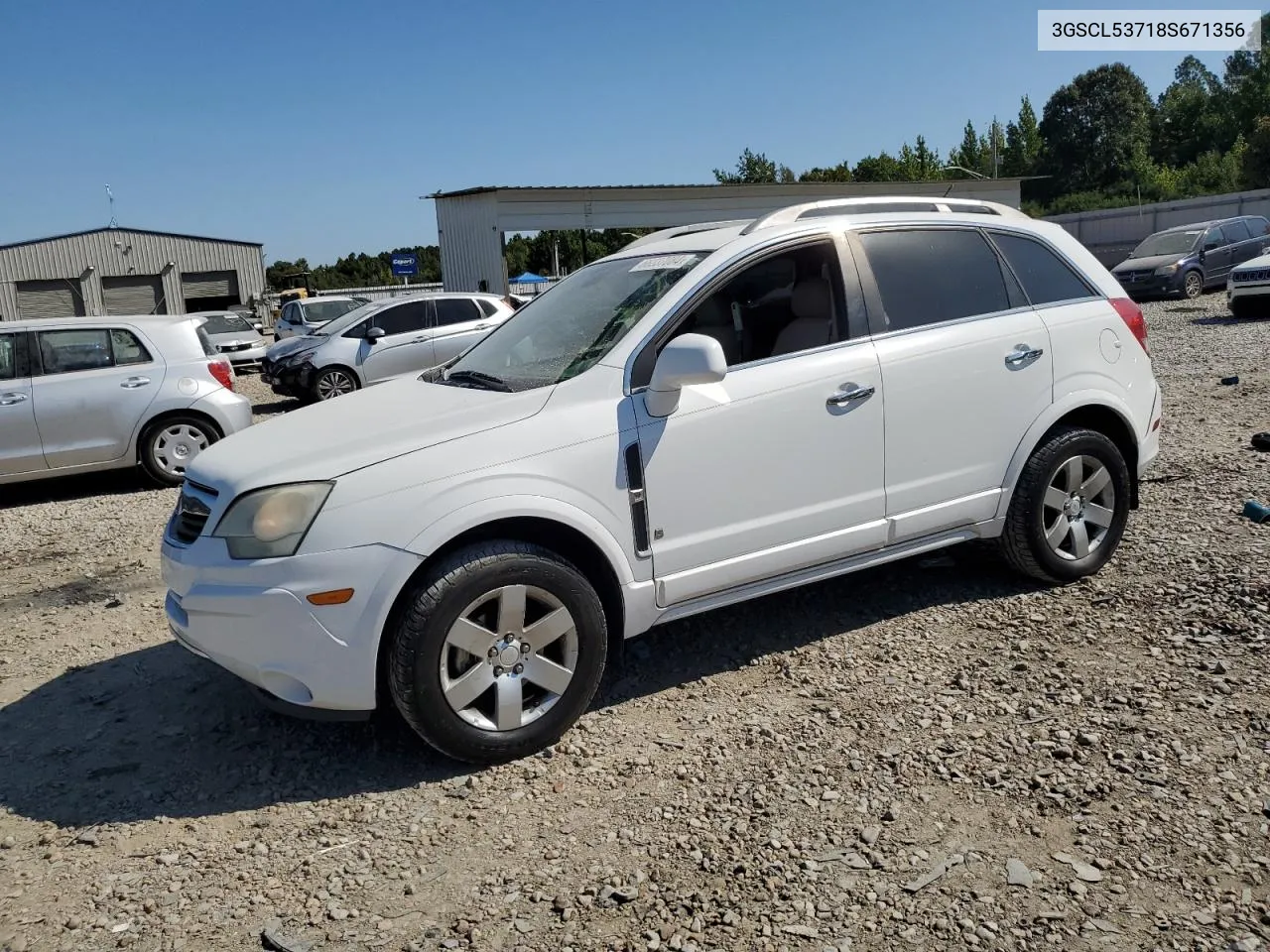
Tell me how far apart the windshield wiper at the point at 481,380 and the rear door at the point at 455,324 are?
10.3m

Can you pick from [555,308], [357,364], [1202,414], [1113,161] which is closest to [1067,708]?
[555,308]

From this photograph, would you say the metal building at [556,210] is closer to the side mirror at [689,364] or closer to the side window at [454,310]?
the side window at [454,310]

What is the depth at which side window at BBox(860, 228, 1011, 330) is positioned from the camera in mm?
4473

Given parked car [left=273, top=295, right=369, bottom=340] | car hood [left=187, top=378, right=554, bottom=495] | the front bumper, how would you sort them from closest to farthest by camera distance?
the front bumper, car hood [left=187, top=378, right=554, bottom=495], parked car [left=273, top=295, right=369, bottom=340]

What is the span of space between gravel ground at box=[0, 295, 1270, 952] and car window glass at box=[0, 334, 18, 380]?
14.7ft

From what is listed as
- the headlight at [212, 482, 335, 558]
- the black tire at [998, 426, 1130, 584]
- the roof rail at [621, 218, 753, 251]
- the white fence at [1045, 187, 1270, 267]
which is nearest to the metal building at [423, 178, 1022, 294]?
the white fence at [1045, 187, 1270, 267]

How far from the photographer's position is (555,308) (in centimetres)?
471

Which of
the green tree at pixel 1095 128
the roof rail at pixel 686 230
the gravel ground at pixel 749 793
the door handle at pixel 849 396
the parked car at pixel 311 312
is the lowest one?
the gravel ground at pixel 749 793

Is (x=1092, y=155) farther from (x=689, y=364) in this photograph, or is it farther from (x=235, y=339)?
(x=689, y=364)

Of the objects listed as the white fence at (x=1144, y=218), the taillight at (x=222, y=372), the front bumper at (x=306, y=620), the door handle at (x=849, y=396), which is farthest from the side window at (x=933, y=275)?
the white fence at (x=1144, y=218)

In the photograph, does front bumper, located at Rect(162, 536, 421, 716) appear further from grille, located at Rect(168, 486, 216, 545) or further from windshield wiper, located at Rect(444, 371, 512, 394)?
windshield wiper, located at Rect(444, 371, 512, 394)

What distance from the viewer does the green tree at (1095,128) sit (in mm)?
79500

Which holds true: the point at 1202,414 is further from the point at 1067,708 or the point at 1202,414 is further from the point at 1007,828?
the point at 1007,828

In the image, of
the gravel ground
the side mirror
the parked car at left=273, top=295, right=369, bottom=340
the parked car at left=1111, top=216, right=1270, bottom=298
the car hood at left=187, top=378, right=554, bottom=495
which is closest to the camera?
the gravel ground
